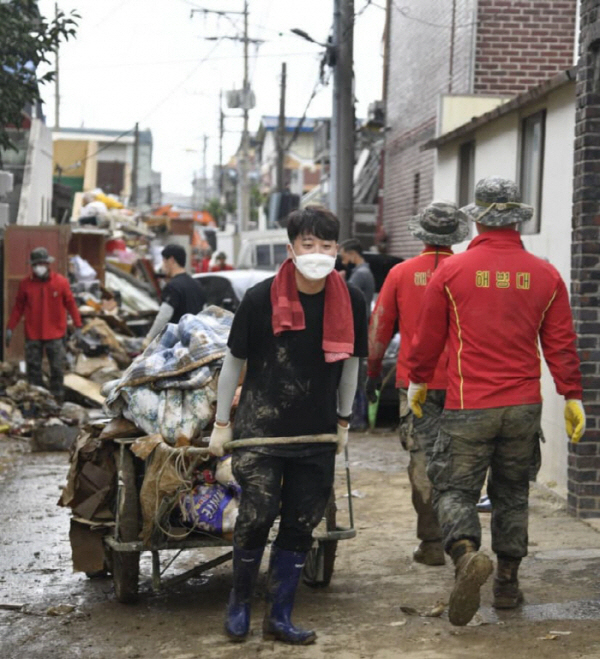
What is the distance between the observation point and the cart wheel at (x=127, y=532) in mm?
5793

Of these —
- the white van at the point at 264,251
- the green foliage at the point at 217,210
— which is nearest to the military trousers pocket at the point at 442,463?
the white van at the point at 264,251

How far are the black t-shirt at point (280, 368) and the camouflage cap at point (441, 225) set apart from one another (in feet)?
6.09

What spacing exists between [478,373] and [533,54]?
42.8ft

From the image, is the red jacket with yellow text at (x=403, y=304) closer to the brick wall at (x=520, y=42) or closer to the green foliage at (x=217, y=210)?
the brick wall at (x=520, y=42)

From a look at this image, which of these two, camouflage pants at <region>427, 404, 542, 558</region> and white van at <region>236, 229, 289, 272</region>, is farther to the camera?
white van at <region>236, 229, 289, 272</region>

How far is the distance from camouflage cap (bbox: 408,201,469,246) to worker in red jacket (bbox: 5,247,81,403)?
27.7 feet

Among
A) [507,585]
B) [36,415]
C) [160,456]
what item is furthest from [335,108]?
[507,585]

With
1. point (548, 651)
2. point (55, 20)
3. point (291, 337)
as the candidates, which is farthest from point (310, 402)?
point (55, 20)

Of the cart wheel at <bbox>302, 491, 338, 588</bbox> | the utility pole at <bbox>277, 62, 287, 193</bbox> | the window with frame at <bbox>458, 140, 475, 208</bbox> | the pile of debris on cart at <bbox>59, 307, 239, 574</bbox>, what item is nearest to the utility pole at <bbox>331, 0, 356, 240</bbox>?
the window with frame at <bbox>458, 140, 475, 208</bbox>

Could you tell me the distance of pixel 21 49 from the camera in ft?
33.2

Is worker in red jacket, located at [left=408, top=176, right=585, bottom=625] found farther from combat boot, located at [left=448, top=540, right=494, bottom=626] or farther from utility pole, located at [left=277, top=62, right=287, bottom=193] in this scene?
utility pole, located at [left=277, top=62, right=287, bottom=193]

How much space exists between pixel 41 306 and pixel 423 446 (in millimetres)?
8850

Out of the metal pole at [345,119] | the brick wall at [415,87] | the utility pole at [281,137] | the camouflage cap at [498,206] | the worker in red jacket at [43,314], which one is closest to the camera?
the camouflage cap at [498,206]

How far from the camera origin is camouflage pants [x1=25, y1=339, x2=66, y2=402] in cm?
1456
